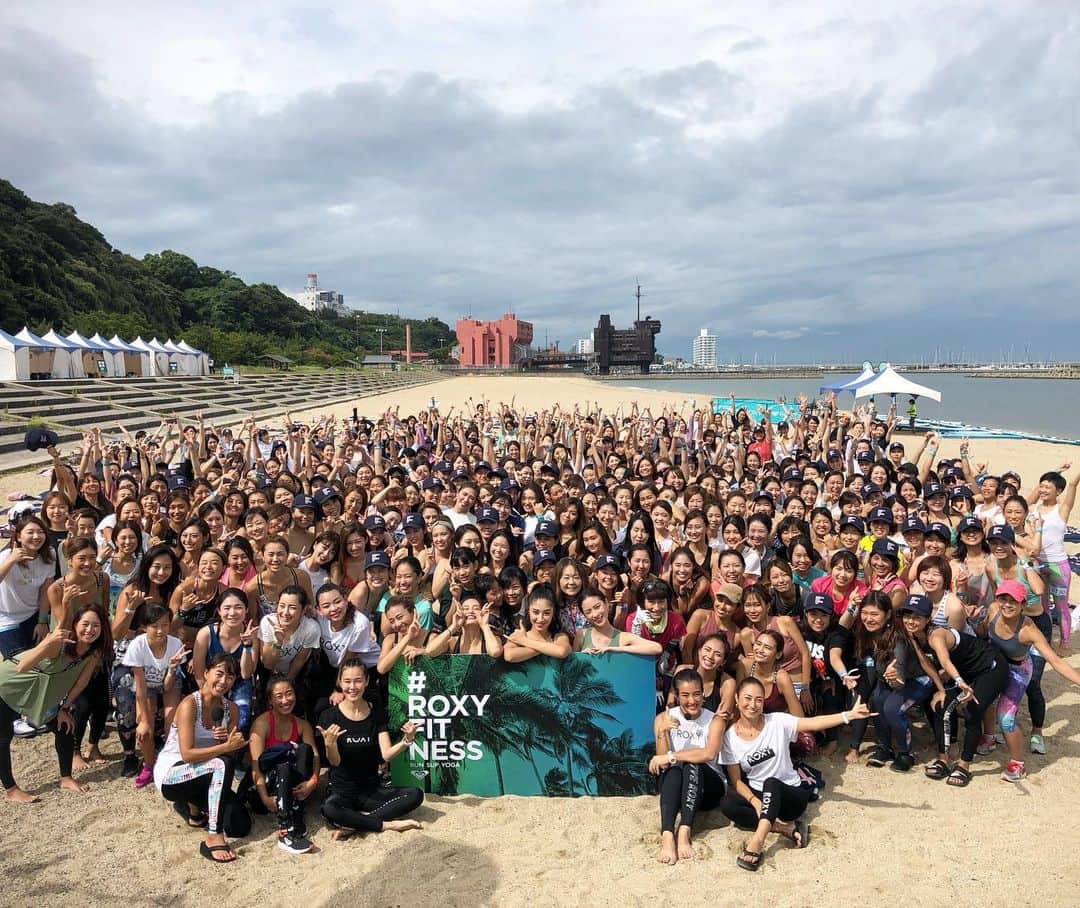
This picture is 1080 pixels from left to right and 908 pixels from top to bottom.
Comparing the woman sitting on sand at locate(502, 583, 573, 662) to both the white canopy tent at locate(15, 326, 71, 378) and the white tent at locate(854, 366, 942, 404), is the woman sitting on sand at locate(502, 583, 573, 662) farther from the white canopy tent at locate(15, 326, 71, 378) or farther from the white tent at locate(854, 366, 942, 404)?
the white canopy tent at locate(15, 326, 71, 378)

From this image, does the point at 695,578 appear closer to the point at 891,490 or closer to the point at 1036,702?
the point at 1036,702

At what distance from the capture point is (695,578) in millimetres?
5164

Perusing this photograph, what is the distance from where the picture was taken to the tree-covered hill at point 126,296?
4303 cm

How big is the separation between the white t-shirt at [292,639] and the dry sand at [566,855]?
0.97m

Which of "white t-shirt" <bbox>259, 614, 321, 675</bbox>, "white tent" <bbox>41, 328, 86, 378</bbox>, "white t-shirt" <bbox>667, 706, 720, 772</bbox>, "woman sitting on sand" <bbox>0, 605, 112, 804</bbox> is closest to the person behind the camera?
"white t-shirt" <bbox>667, 706, 720, 772</bbox>

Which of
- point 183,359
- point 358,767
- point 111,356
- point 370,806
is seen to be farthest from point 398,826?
point 183,359

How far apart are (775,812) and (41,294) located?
52.0 m

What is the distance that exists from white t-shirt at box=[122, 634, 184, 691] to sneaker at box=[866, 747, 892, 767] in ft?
15.7

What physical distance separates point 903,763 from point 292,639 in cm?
425

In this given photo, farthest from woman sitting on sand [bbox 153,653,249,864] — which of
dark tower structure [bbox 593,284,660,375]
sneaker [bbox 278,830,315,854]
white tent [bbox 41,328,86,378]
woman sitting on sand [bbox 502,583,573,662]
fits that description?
dark tower structure [bbox 593,284,660,375]

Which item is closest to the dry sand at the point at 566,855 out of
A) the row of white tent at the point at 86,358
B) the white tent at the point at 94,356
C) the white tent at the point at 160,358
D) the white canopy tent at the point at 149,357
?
the row of white tent at the point at 86,358

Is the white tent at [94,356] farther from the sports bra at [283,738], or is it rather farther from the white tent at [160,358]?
the sports bra at [283,738]

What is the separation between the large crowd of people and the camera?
4.02m

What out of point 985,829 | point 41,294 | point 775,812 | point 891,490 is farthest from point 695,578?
point 41,294
